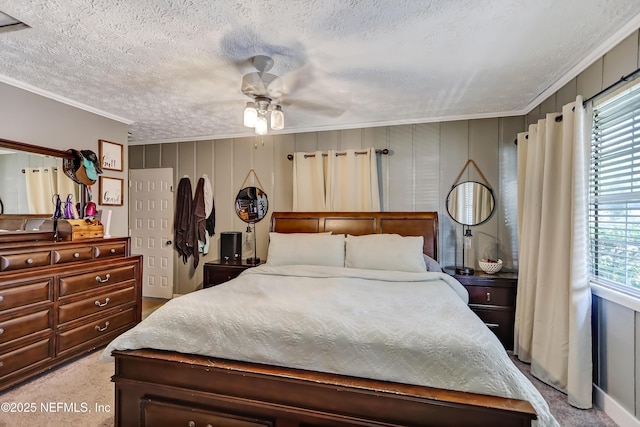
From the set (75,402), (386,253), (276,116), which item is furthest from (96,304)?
(386,253)

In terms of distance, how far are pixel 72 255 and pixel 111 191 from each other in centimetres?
106

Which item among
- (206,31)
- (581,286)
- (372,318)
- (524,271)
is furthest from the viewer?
(524,271)

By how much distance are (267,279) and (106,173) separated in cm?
237

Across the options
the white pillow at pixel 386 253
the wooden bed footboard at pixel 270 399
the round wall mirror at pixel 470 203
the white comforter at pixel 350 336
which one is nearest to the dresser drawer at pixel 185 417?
the wooden bed footboard at pixel 270 399

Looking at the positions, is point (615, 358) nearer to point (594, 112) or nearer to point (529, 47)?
point (594, 112)

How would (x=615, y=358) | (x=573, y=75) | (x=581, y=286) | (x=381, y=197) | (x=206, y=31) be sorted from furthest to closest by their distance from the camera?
(x=381, y=197)
(x=573, y=75)
(x=581, y=286)
(x=615, y=358)
(x=206, y=31)

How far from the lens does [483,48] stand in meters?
2.08

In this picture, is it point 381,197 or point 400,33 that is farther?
point 381,197

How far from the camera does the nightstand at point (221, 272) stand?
12.1 ft

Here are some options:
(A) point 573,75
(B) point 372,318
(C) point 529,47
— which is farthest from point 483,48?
(B) point 372,318

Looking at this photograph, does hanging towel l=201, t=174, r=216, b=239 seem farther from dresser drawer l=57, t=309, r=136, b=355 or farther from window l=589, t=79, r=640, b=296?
window l=589, t=79, r=640, b=296

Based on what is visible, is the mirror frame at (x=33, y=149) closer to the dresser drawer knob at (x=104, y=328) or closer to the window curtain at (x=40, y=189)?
the window curtain at (x=40, y=189)

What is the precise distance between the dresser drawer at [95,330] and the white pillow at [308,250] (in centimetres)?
155

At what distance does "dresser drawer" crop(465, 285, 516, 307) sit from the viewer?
2984 millimetres
